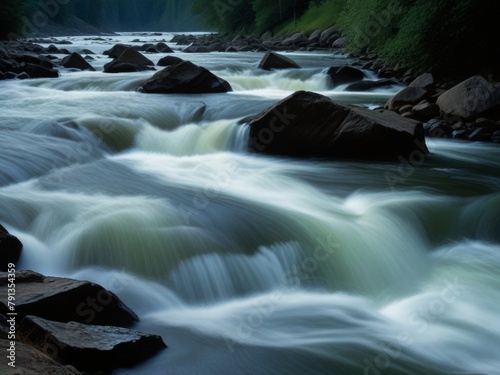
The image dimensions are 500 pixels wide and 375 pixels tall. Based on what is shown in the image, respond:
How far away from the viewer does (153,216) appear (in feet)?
21.4

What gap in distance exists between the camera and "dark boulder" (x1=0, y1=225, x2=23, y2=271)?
5219mm

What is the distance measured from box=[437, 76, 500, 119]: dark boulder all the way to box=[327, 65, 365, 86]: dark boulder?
5.89 meters

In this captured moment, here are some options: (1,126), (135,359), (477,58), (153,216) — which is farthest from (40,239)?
(477,58)

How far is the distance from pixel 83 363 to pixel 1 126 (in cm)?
787

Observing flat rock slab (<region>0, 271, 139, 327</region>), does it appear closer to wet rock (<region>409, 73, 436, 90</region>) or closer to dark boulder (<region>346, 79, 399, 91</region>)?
wet rock (<region>409, 73, 436, 90</region>)

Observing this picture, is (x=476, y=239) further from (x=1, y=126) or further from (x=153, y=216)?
(x=1, y=126)

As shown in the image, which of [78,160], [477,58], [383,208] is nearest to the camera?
[383,208]

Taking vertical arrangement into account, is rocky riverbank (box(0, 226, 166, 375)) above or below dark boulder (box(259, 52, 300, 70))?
below

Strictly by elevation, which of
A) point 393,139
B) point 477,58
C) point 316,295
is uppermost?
point 477,58

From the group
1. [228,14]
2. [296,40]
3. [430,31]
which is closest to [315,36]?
[296,40]

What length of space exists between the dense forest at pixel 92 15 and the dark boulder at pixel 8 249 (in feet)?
118

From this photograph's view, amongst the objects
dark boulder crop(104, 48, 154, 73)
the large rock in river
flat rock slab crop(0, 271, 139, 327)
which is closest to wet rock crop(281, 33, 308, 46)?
dark boulder crop(104, 48, 154, 73)

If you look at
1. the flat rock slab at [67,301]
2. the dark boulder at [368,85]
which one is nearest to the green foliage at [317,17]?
the dark boulder at [368,85]

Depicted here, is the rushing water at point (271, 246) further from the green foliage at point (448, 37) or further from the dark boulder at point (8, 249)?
the green foliage at point (448, 37)
